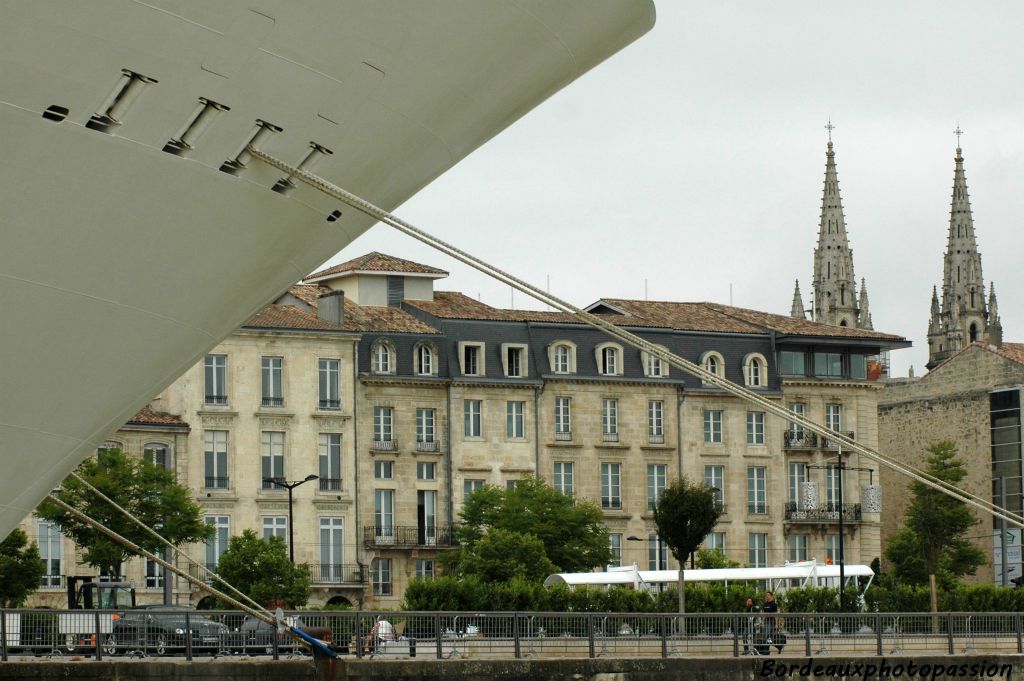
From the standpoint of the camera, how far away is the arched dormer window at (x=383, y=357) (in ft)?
237

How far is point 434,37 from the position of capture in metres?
12.0

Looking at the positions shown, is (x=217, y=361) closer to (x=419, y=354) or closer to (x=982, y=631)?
(x=419, y=354)

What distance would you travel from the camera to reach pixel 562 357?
75812 mm

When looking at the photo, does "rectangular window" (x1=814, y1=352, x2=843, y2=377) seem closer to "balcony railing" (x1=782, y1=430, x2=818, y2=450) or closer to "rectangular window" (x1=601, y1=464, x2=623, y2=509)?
"balcony railing" (x1=782, y1=430, x2=818, y2=450)

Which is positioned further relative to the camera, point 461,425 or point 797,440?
point 797,440

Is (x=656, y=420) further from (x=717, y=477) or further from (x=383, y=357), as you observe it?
(x=383, y=357)

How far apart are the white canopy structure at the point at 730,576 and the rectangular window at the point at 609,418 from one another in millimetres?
9619

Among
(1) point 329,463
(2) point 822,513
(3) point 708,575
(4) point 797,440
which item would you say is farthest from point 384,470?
(2) point 822,513

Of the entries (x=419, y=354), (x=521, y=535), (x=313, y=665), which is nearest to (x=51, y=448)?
(x=313, y=665)

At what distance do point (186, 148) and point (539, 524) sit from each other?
56.9 metres

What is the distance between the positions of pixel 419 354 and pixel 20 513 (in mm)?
60582

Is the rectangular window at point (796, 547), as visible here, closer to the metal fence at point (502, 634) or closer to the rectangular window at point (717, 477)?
the rectangular window at point (717, 477)

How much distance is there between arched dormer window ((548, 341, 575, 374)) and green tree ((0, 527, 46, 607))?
24.6 m

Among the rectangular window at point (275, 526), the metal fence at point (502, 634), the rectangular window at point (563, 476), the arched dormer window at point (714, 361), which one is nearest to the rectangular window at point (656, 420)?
the arched dormer window at point (714, 361)
